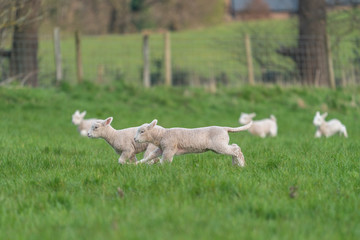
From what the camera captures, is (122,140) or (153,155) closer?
(153,155)

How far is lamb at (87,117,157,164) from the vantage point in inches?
284

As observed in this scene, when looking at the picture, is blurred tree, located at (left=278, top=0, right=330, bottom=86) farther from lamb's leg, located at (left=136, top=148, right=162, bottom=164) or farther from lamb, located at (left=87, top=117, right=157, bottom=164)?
lamb's leg, located at (left=136, top=148, right=162, bottom=164)

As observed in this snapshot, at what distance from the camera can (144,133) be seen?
6758 mm

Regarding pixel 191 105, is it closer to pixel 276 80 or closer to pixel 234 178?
pixel 276 80

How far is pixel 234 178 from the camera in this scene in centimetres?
→ 575

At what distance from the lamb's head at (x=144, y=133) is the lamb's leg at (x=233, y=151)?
2.37ft

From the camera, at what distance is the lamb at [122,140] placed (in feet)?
23.7

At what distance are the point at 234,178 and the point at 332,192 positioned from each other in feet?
3.00

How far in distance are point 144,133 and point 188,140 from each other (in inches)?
19.5

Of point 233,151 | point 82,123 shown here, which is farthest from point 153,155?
point 82,123

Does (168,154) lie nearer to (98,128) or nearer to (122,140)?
(122,140)

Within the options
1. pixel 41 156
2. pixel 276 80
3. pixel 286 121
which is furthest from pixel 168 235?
pixel 276 80

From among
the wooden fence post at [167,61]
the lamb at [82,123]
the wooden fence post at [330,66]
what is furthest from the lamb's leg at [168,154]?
the wooden fence post at [330,66]

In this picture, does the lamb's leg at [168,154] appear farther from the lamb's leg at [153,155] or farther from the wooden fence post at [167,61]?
the wooden fence post at [167,61]
